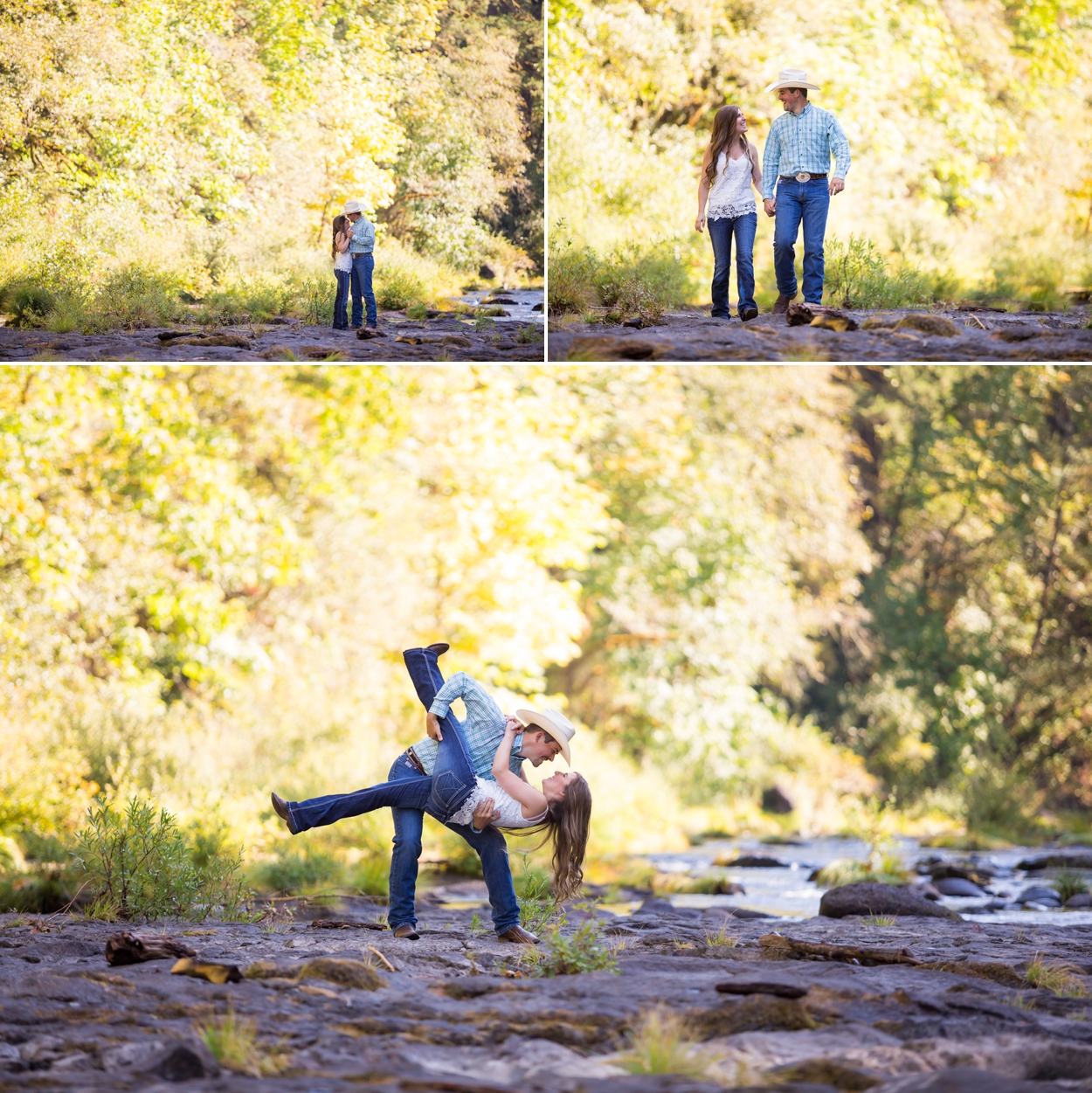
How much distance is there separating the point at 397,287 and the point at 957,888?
5.84m

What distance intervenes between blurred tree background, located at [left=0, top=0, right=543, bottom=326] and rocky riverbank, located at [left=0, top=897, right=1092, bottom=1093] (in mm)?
5289

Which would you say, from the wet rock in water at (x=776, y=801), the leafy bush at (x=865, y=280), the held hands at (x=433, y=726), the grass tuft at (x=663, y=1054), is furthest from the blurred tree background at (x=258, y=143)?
the wet rock in water at (x=776, y=801)

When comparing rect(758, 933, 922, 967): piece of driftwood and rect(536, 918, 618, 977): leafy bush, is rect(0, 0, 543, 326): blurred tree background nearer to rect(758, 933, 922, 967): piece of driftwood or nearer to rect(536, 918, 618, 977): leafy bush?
rect(758, 933, 922, 967): piece of driftwood

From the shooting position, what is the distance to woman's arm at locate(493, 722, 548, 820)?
5.09 metres

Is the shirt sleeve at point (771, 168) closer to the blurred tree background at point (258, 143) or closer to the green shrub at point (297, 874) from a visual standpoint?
the blurred tree background at point (258, 143)

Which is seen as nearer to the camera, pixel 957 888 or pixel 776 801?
pixel 957 888

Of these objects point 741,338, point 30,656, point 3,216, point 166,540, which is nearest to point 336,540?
point 166,540

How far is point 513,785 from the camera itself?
16.7ft

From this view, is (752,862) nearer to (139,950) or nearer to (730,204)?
(730,204)

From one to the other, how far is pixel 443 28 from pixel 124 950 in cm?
→ 689

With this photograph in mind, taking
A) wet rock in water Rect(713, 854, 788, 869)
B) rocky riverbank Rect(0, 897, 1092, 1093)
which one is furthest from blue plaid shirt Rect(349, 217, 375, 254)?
wet rock in water Rect(713, 854, 788, 869)

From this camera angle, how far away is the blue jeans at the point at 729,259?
8.04 metres

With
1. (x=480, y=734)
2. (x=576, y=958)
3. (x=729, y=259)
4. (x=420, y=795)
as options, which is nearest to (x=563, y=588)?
(x=729, y=259)

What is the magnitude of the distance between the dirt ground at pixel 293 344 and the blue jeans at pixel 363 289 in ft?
0.25
